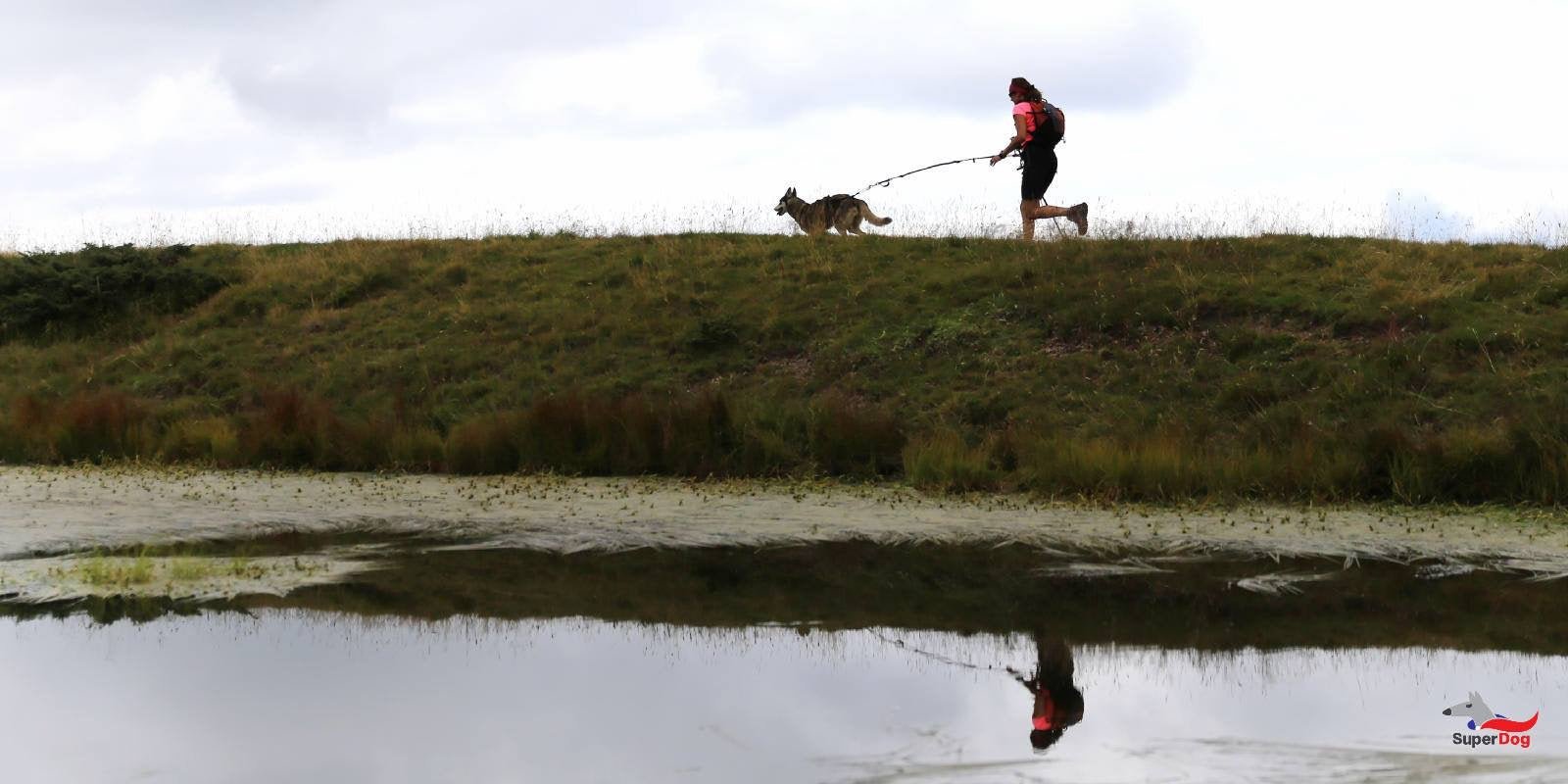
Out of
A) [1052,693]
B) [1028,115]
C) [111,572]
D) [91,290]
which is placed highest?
[1028,115]

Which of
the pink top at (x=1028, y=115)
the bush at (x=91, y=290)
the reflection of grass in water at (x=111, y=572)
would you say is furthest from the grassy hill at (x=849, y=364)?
the reflection of grass in water at (x=111, y=572)

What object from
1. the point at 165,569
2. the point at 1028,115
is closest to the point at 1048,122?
the point at 1028,115

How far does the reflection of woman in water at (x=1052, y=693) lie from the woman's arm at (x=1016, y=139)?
38.4 ft

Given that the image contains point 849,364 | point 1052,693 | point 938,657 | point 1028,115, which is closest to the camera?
point 1052,693

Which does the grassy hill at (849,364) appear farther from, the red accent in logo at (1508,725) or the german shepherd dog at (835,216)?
the red accent in logo at (1508,725)

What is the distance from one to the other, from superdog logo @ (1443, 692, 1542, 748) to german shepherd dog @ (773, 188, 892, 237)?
1698 cm

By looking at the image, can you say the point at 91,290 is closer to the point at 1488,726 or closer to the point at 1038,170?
the point at 1038,170

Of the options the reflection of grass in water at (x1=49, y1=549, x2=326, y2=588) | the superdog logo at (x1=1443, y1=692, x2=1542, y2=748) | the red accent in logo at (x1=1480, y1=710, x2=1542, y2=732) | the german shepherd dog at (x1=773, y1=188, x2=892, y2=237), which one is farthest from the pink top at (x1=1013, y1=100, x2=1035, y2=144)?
the red accent in logo at (x1=1480, y1=710, x2=1542, y2=732)

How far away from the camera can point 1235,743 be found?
19.0 feet

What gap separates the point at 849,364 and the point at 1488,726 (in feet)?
40.4

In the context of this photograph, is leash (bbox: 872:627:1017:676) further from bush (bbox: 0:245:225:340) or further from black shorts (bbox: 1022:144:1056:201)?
bush (bbox: 0:245:225:340)

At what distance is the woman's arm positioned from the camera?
18.5m

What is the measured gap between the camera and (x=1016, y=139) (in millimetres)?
18625

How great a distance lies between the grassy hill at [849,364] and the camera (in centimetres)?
1401
